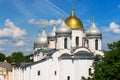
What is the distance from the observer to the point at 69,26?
5497 cm

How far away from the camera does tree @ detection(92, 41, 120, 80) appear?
3550cm

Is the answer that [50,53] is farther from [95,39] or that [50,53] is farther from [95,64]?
[95,64]

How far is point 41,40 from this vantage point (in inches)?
2484

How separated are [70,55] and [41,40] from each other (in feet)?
39.1

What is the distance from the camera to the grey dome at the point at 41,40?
63.0 metres

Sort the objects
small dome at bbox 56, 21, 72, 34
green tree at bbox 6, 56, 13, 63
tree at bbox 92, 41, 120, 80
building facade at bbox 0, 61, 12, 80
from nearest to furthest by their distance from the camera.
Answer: tree at bbox 92, 41, 120, 80 < small dome at bbox 56, 21, 72, 34 < building facade at bbox 0, 61, 12, 80 < green tree at bbox 6, 56, 13, 63

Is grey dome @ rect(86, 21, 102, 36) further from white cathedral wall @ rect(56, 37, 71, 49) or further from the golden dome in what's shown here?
white cathedral wall @ rect(56, 37, 71, 49)

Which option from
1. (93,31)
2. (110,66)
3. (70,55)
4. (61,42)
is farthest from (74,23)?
(110,66)

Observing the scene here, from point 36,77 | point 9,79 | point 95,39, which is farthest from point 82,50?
point 9,79

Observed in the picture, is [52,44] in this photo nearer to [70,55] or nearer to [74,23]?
[74,23]

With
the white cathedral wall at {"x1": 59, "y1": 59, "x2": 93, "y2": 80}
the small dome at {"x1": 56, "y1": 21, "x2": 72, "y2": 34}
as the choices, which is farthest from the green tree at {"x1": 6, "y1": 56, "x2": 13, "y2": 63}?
the white cathedral wall at {"x1": 59, "y1": 59, "x2": 93, "y2": 80}

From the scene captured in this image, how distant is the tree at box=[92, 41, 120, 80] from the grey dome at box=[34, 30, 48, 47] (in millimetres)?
24905

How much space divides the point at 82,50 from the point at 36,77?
6.79m

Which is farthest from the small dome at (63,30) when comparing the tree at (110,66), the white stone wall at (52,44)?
the tree at (110,66)
